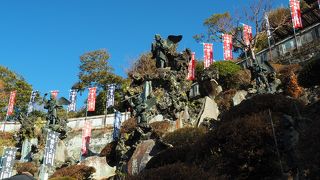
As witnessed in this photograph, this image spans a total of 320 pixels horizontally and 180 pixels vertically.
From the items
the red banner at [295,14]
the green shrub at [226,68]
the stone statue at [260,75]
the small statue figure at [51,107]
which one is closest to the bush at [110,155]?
the small statue figure at [51,107]

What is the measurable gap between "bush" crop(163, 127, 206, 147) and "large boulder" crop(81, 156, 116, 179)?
5.47 meters

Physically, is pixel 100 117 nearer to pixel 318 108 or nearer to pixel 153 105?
pixel 153 105

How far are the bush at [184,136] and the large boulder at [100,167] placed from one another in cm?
547

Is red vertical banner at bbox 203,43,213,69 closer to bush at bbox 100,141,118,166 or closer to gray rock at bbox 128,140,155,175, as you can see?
bush at bbox 100,141,118,166

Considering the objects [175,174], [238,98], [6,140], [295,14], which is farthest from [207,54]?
[175,174]

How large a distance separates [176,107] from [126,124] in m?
7.89

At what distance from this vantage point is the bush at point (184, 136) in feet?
41.5

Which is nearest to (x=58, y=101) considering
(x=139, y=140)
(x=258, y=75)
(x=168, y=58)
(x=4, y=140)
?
(x=168, y=58)

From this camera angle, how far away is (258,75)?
57.7ft

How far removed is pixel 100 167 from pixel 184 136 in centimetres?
664

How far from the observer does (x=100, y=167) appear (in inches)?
703

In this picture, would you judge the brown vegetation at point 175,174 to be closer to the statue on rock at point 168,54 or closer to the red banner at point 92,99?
the statue on rock at point 168,54

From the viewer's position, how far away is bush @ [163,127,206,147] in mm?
12656

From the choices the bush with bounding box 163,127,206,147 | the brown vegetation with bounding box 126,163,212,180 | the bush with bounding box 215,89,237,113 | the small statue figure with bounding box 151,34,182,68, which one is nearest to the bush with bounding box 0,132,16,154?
the small statue figure with bounding box 151,34,182,68
